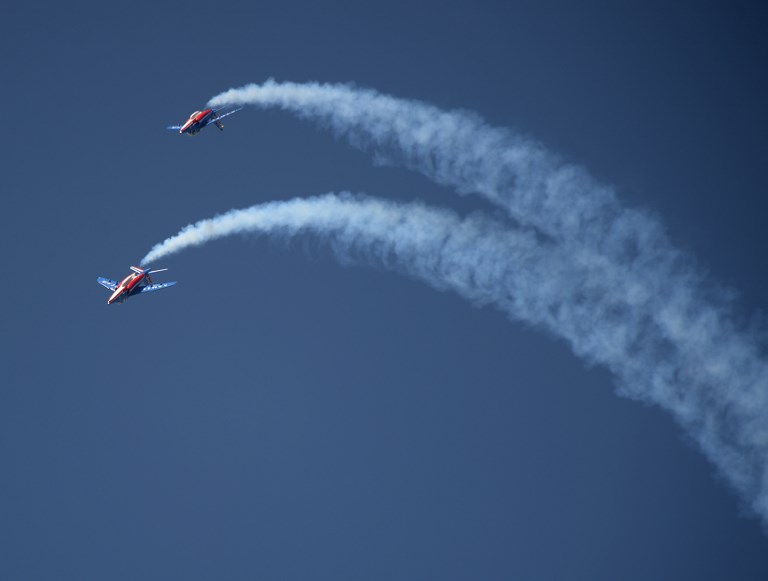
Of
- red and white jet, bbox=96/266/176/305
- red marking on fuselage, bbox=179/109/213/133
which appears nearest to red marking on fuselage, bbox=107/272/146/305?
red and white jet, bbox=96/266/176/305

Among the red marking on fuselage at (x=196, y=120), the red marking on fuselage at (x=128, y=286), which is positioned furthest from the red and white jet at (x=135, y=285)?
the red marking on fuselage at (x=196, y=120)

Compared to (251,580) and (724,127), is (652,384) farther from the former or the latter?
(724,127)

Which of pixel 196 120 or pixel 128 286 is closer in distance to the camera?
pixel 128 286

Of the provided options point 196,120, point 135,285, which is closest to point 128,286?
point 135,285

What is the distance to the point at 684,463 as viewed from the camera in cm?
12081

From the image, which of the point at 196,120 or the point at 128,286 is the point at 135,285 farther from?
the point at 196,120

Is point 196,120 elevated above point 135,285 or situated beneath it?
elevated above

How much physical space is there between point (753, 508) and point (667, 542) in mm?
50689

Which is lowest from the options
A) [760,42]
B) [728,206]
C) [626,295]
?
[626,295]

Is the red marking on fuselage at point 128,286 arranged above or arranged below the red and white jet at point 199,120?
below

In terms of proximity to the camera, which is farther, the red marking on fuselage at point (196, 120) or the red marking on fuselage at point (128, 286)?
the red marking on fuselage at point (196, 120)

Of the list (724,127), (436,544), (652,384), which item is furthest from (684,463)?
(652,384)

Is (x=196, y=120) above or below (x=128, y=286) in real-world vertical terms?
above

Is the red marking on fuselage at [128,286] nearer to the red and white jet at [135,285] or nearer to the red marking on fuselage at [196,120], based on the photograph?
the red and white jet at [135,285]
